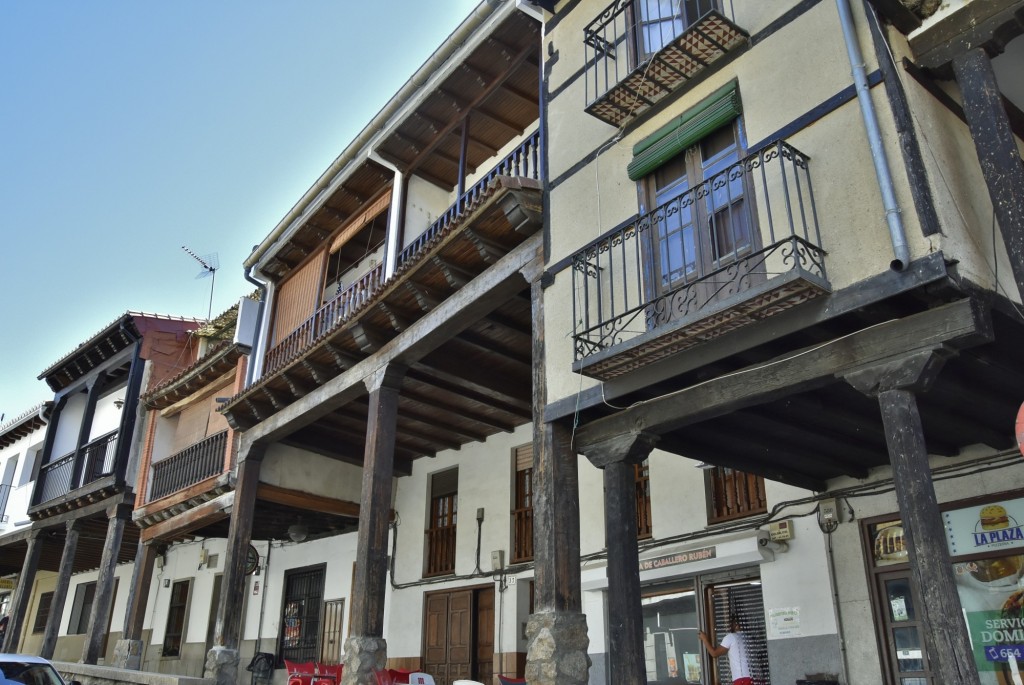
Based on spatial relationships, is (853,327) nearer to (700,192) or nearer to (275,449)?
(700,192)

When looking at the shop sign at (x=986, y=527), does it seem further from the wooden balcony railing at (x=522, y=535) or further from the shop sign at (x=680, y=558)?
the wooden balcony railing at (x=522, y=535)

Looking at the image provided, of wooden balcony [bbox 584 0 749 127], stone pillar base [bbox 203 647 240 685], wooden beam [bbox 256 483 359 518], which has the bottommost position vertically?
stone pillar base [bbox 203 647 240 685]

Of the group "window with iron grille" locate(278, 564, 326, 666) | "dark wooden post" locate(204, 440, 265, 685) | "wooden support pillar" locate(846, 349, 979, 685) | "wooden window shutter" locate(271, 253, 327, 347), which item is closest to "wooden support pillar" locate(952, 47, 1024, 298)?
"wooden support pillar" locate(846, 349, 979, 685)

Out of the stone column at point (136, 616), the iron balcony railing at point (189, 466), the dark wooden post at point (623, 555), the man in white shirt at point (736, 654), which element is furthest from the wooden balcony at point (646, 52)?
the stone column at point (136, 616)

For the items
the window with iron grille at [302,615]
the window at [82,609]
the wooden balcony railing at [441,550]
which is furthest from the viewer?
the window at [82,609]

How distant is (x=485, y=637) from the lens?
12.0 metres

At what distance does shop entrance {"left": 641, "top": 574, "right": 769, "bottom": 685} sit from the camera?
871cm

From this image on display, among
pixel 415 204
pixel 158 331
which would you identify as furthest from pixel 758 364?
pixel 158 331

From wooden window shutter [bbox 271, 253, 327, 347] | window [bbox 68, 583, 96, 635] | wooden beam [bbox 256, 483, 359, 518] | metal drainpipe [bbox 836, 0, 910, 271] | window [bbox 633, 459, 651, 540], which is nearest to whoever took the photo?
metal drainpipe [bbox 836, 0, 910, 271]

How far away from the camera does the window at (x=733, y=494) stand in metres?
9.04

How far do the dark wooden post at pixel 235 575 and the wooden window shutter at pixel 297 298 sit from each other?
2.33 m

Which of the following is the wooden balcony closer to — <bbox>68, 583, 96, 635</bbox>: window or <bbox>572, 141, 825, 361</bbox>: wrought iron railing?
<bbox>572, 141, 825, 361</bbox>: wrought iron railing

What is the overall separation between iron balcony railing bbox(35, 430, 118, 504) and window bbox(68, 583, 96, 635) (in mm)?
4884

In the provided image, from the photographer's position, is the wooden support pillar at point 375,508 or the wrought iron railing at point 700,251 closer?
the wrought iron railing at point 700,251
